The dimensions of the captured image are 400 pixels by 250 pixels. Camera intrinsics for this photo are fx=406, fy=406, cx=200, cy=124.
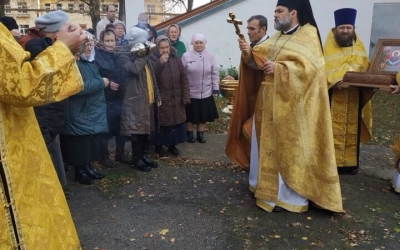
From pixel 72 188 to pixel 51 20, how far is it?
97.1 inches

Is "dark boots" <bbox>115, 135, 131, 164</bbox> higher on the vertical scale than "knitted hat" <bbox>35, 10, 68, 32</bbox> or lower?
lower

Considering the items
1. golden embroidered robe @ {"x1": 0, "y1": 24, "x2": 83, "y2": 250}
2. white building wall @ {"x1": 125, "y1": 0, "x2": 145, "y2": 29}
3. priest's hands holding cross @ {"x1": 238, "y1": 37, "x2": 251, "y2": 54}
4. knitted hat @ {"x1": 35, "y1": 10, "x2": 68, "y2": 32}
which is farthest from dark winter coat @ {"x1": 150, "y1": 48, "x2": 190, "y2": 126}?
white building wall @ {"x1": 125, "y1": 0, "x2": 145, "y2": 29}

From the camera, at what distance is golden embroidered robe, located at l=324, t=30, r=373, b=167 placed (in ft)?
16.3

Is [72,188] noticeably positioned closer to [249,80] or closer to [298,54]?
[249,80]

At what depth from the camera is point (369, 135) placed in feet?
17.5

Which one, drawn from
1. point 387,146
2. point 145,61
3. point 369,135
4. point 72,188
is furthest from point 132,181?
point 387,146

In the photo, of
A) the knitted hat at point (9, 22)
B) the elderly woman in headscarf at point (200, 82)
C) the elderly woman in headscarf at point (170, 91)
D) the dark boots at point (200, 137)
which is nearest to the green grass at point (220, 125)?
the dark boots at point (200, 137)

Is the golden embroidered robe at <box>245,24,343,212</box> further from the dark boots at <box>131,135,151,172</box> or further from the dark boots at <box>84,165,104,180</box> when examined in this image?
the dark boots at <box>84,165,104,180</box>

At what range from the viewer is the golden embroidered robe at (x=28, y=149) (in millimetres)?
1720

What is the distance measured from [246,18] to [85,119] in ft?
26.6

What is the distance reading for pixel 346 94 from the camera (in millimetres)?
5086

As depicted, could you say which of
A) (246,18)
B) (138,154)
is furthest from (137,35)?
(246,18)

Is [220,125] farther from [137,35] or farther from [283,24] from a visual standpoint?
[283,24]

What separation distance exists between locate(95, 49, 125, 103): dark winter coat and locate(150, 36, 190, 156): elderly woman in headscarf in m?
0.61
